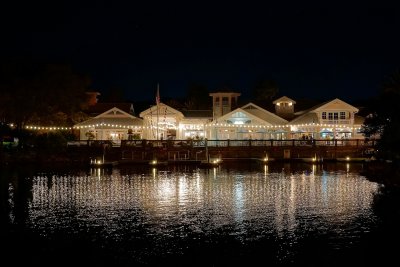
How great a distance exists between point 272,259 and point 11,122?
47090 mm

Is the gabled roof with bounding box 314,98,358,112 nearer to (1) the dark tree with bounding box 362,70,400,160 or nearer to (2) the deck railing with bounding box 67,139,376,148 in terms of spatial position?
(2) the deck railing with bounding box 67,139,376,148

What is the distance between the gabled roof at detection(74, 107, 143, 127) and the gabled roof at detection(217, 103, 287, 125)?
35.1 feet

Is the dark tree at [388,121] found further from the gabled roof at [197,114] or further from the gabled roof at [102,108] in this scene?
the gabled roof at [102,108]

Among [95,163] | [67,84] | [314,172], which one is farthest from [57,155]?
[314,172]

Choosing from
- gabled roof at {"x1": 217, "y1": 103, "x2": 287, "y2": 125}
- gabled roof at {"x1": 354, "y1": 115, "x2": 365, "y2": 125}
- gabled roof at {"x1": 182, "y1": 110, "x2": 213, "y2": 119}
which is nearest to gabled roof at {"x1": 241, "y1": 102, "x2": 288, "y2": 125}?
gabled roof at {"x1": 217, "y1": 103, "x2": 287, "y2": 125}

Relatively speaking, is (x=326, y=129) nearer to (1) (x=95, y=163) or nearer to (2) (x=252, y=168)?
(2) (x=252, y=168)

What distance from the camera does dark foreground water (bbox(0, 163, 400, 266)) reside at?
19422 mm

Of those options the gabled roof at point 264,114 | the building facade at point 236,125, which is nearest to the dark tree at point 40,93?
the building facade at point 236,125

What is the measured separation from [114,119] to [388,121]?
3479cm

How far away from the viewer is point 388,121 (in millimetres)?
42562

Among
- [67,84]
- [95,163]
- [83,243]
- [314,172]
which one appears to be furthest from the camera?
[67,84]

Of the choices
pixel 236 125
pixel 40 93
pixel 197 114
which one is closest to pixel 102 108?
pixel 197 114

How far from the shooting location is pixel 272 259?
1902cm

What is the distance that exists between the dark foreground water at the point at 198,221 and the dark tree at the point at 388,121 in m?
2.93
